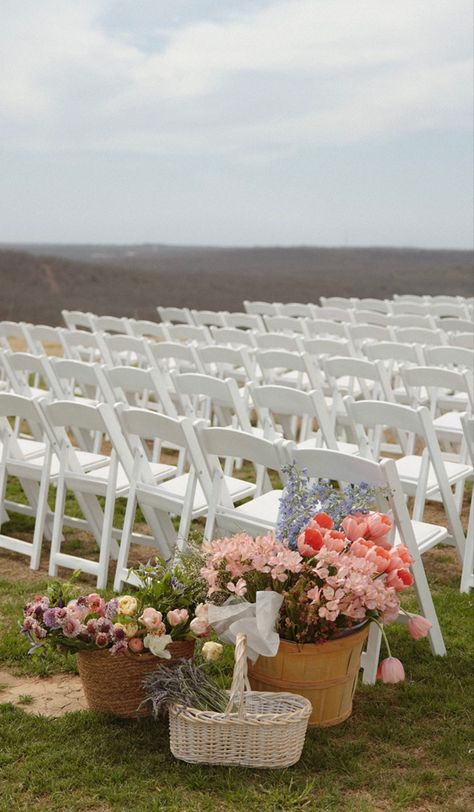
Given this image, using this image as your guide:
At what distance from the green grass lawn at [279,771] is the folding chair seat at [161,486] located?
1.13 m

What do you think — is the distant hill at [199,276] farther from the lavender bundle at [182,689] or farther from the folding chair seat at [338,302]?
the lavender bundle at [182,689]

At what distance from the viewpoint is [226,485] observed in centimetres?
387

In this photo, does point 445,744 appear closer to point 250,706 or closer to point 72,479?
point 250,706

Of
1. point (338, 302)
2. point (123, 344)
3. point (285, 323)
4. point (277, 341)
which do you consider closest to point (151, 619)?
point (123, 344)

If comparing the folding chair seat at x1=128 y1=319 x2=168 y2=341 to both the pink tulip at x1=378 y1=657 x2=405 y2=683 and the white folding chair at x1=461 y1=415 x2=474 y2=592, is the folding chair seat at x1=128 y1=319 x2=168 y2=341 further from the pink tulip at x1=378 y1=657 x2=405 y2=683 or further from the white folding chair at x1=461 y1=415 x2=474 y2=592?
the pink tulip at x1=378 y1=657 x2=405 y2=683

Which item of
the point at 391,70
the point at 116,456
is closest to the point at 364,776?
the point at 116,456

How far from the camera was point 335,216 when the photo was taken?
16016 mm

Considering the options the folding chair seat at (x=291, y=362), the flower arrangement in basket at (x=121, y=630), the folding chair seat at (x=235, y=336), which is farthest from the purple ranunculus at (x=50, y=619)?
the folding chair seat at (x=235, y=336)

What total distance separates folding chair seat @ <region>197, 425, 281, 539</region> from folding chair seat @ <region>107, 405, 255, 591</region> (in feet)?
0.22

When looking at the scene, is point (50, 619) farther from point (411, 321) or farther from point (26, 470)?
point (411, 321)

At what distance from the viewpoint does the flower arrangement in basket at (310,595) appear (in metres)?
2.84

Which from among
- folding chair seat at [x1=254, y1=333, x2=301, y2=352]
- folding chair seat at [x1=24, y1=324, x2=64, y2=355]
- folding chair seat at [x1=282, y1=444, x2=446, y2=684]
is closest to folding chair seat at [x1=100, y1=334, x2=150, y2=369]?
folding chair seat at [x1=24, y1=324, x2=64, y2=355]

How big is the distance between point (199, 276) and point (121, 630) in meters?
13.6

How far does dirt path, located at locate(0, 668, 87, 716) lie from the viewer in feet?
10.5
